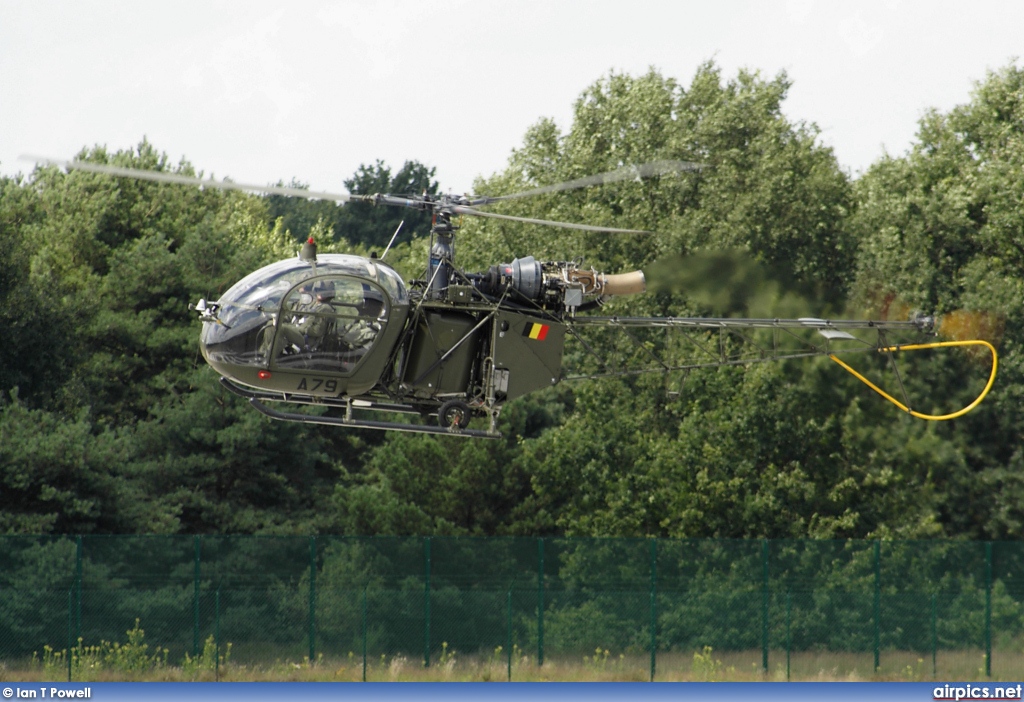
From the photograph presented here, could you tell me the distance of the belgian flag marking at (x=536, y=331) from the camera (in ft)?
48.8

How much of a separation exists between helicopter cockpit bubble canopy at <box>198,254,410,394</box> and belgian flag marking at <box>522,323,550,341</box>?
160 cm

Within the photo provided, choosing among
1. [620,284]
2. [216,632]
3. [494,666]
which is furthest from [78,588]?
[620,284]

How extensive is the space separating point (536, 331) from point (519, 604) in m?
8.81

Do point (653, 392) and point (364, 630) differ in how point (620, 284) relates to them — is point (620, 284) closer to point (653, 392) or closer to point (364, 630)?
point (364, 630)

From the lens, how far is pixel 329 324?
45.3 feet

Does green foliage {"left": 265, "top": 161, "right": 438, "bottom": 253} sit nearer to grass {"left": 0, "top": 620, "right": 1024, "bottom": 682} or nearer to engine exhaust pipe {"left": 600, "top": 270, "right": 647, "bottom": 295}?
grass {"left": 0, "top": 620, "right": 1024, "bottom": 682}

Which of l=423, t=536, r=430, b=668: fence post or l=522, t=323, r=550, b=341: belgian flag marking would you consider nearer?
l=522, t=323, r=550, b=341: belgian flag marking

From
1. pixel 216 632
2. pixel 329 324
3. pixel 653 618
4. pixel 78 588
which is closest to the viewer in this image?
pixel 329 324

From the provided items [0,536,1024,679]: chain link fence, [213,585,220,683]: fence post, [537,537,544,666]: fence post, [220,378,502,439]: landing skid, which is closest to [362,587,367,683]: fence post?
[0,536,1024,679]: chain link fence

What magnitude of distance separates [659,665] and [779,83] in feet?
71.2

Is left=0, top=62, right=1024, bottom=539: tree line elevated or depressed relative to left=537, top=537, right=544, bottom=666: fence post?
elevated

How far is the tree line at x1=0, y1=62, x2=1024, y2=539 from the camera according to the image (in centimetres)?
2766

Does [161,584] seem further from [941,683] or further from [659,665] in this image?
[941,683]

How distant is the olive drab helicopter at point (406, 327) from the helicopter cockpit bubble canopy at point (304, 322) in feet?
0.04
